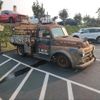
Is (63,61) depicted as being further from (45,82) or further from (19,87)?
(19,87)

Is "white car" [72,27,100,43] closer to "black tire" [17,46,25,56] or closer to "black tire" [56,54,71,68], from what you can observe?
"black tire" [17,46,25,56]

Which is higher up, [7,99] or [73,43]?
[73,43]

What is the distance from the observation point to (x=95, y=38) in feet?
79.6

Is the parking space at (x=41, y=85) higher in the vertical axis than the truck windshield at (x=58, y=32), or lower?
lower

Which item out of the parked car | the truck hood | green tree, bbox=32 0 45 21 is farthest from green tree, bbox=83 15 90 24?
the truck hood

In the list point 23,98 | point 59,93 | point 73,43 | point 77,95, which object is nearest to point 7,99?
point 23,98

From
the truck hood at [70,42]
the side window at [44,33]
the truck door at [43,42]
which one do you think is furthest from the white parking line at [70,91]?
the side window at [44,33]

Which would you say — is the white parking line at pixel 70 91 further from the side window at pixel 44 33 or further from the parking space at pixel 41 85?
the side window at pixel 44 33

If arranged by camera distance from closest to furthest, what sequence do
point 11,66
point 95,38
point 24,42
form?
1. point 11,66
2. point 24,42
3. point 95,38

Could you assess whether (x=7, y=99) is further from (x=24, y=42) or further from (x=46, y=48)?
(x=24, y=42)

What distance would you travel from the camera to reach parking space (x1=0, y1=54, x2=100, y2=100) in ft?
27.4

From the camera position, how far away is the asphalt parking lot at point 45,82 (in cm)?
842

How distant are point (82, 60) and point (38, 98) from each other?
4.04 m

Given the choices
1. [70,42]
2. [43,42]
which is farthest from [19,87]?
[43,42]
